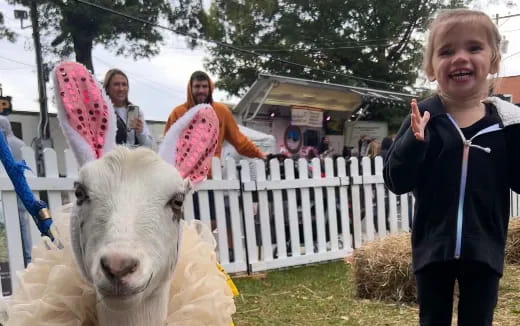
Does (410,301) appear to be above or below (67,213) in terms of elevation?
below

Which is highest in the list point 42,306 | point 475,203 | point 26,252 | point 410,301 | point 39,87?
point 39,87

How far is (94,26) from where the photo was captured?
16.6 m

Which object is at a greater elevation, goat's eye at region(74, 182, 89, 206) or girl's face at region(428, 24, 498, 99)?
girl's face at region(428, 24, 498, 99)

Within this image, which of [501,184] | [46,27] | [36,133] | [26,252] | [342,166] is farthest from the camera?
[46,27]

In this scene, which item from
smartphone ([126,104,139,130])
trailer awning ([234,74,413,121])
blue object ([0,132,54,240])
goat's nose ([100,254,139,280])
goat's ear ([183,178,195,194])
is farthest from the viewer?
trailer awning ([234,74,413,121])

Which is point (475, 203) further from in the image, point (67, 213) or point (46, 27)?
point (46, 27)

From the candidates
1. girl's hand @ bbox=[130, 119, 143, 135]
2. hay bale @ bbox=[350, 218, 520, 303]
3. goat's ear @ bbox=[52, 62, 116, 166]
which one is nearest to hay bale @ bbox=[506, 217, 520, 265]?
hay bale @ bbox=[350, 218, 520, 303]

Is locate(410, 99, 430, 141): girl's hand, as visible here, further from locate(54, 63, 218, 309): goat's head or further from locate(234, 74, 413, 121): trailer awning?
locate(234, 74, 413, 121): trailer awning

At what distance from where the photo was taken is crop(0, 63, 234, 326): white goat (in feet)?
4.66

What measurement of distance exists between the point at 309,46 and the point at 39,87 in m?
15.5

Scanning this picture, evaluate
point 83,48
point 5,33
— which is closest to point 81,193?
point 83,48

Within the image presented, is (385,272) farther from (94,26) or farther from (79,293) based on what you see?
(94,26)

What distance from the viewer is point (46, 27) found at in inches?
647

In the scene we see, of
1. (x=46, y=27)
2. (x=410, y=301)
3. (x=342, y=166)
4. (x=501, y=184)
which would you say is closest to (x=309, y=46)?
(x=46, y=27)
